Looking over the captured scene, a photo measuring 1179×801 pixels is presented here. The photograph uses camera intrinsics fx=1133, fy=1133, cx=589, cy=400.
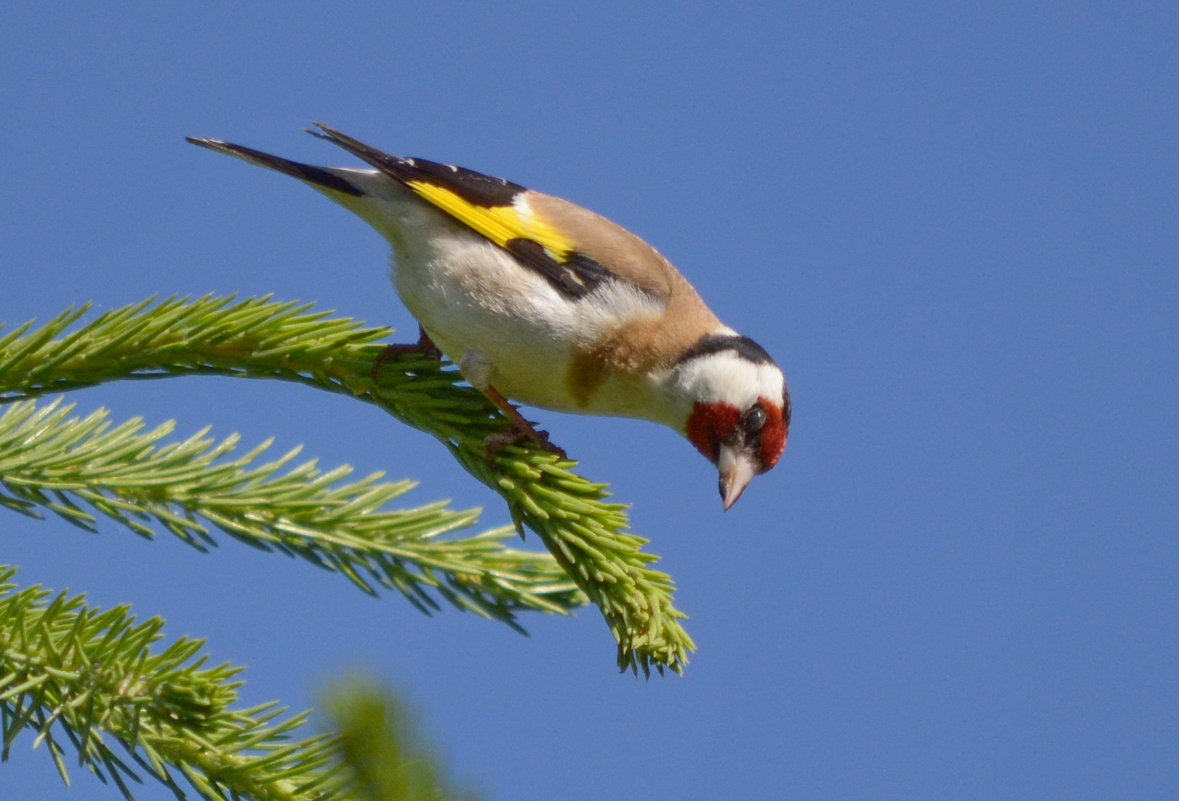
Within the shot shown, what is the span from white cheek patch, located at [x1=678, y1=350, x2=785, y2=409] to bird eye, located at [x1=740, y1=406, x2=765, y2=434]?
0.02 m

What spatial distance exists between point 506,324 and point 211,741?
1751 mm

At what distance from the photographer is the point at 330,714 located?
86 cm

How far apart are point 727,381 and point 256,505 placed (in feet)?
5.10

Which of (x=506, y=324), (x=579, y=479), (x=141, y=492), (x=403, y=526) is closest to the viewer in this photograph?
(x=141, y=492)

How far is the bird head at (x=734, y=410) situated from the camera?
320 cm

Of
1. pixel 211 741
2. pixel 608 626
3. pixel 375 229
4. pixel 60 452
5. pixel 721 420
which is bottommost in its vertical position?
pixel 211 741

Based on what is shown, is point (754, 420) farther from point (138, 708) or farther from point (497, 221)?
point (138, 708)

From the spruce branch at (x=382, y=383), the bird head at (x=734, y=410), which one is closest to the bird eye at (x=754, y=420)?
the bird head at (x=734, y=410)

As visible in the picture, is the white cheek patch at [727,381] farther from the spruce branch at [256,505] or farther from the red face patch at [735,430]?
the spruce branch at [256,505]

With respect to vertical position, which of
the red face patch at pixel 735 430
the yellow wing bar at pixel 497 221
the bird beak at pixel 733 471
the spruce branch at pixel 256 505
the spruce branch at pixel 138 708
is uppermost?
the yellow wing bar at pixel 497 221

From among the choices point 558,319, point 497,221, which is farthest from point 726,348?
point 497,221

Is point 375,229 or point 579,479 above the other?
point 375,229

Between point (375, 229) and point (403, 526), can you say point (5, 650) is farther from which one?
point (375, 229)

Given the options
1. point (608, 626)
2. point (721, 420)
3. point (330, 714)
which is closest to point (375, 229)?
point (721, 420)
